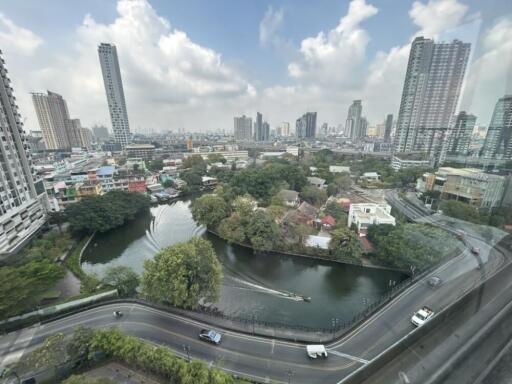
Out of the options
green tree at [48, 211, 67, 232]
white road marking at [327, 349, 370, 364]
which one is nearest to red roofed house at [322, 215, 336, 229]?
white road marking at [327, 349, 370, 364]

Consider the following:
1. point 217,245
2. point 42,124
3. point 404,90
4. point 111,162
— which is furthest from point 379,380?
point 42,124

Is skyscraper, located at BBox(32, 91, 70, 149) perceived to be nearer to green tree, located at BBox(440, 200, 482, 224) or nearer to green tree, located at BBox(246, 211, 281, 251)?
green tree, located at BBox(246, 211, 281, 251)

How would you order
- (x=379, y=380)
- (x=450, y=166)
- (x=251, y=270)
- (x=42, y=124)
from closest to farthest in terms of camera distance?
(x=379, y=380) → (x=450, y=166) → (x=251, y=270) → (x=42, y=124)

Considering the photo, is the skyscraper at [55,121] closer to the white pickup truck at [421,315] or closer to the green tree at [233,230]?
the green tree at [233,230]

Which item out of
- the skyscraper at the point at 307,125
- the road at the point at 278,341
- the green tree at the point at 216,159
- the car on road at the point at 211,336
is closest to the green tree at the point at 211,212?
the road at the point at 278,341

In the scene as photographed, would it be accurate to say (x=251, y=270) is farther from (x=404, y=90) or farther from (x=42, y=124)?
(x=42, y=124)
